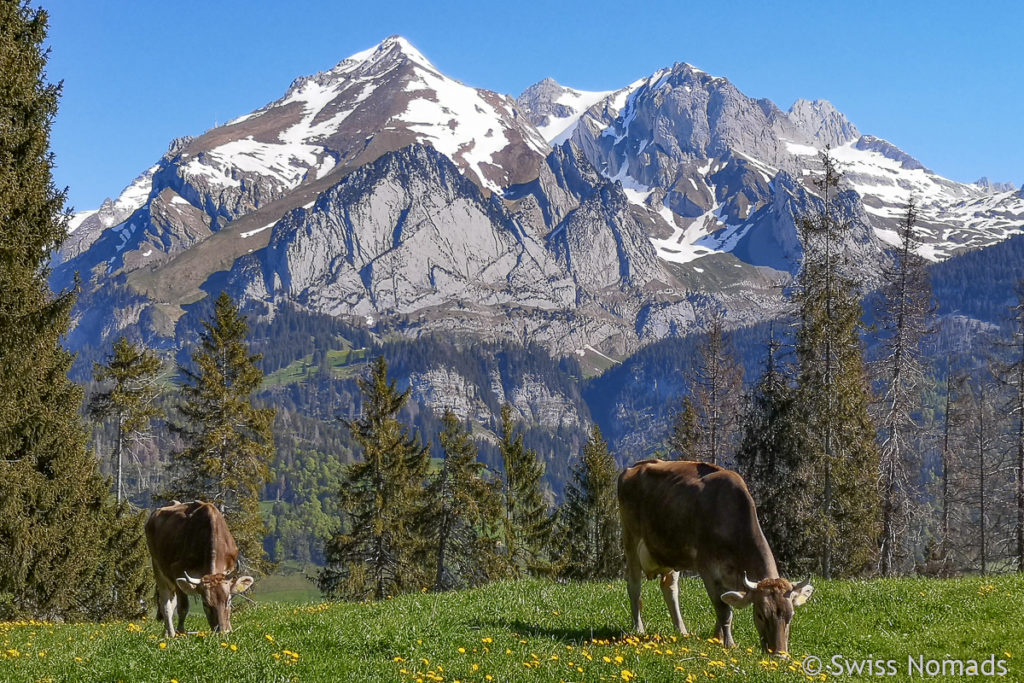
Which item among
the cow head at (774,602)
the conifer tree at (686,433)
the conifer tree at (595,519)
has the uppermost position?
the conifer tree at (686,433)

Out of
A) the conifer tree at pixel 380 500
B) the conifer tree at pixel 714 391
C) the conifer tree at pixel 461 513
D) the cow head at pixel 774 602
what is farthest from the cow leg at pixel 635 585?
the conifer tree at pixel 714 391

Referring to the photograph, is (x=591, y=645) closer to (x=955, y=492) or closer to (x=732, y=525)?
(x=732, y=525)

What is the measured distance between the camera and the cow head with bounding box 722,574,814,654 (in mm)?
12172

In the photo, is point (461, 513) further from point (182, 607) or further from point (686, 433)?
point (182, 607)

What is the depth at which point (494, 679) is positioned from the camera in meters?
9.98

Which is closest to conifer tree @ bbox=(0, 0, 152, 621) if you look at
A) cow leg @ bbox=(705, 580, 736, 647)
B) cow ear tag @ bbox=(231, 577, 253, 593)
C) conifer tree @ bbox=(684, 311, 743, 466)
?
cow ear tag @ bbox=(231, 577, 253, 593)

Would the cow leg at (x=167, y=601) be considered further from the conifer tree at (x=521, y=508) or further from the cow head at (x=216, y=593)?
the conifer tree at (x=521, y=508)

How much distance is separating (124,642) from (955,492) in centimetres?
5483

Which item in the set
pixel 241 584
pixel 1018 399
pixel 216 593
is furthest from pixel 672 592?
pixel 1018 399

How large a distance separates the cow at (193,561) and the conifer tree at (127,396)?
2568 centimetres

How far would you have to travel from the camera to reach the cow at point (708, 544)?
12242 millimetres

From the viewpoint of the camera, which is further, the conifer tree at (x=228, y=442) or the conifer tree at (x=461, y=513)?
the conifer tree at (x=461, y=513)

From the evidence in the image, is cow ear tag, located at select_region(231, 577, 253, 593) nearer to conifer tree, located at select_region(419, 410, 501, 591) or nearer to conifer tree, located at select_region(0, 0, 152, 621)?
conifer tree, located at select_region(0, 0, 152, 621)

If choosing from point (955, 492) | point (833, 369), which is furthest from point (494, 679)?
point (955, 492)
